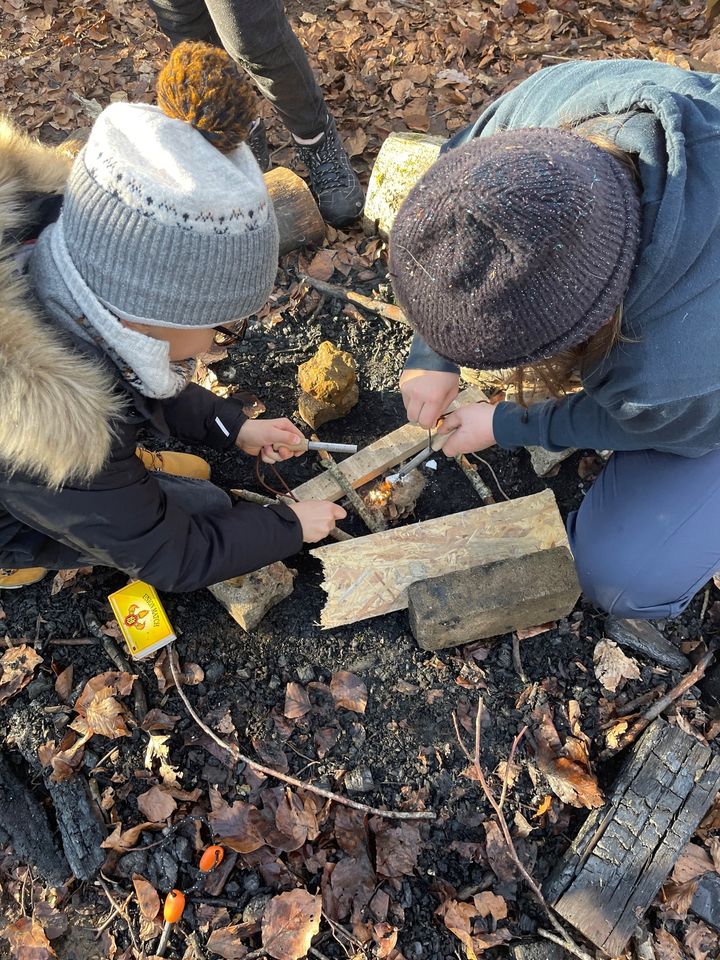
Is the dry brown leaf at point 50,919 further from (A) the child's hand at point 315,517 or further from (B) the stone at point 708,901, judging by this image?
(B) the stone at point 708,901

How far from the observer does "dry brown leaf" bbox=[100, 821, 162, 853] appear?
7.30 ft

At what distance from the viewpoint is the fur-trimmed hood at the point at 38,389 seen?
167 centimetres

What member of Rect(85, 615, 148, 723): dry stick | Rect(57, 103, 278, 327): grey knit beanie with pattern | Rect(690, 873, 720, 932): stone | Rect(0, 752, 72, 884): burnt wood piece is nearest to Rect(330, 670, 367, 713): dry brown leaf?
Rect(85, 615, 148, 723): dry stick

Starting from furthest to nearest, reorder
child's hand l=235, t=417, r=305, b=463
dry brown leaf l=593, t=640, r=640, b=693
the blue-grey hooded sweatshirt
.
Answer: child's hand l=235, t=417, r=305, b=463 → dry brown leaf l=593, t=640, r=640, b=693 → the blue-grey hooded sweatshirt

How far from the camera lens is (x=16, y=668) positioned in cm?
250

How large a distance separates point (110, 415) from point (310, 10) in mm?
4499

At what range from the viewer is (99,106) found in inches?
179

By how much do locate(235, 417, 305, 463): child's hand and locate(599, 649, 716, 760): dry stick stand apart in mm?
1756

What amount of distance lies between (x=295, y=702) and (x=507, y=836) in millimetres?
890

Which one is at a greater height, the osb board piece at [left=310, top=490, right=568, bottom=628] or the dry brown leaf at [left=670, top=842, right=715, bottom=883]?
the osb board piece at [left=310, top=490, right=568, bottom=628]

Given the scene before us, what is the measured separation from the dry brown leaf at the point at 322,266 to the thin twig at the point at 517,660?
7.31 feet

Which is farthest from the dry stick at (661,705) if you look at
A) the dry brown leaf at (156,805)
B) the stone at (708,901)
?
the dry brown leaf at (156,805)

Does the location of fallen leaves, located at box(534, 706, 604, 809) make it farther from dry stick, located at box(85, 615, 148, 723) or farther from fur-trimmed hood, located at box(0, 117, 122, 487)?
fur-trimmed hood, located at box(0, 117, 122, 487)

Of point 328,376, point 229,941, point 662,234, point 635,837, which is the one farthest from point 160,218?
point 635,837
